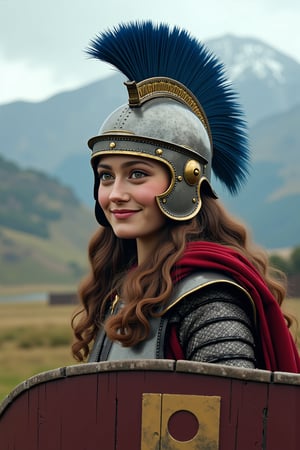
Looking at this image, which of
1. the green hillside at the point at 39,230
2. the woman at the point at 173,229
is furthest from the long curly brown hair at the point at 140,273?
the green hillside at the point at 39,230

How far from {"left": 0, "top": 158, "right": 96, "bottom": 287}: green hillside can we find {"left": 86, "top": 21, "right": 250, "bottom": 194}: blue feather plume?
321 feet

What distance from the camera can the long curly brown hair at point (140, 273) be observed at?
336 cm

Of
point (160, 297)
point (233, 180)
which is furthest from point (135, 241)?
point (160, 297)

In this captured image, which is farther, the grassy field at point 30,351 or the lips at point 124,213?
the grassy field at point 30,351

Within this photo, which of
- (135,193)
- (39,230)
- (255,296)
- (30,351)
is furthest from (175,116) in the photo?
(39,230)

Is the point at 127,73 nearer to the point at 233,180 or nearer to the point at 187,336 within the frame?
the point at 233,180

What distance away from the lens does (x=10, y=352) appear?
18938 millimetres

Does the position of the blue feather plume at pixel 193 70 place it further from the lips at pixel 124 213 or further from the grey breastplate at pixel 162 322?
the grey breastplate at pixel 162 322

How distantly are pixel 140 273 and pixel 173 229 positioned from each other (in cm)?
19

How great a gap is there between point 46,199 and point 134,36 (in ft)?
402

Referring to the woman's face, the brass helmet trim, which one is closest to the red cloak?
the woman's face

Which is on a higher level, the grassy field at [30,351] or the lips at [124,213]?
the grassy field at [30,351]

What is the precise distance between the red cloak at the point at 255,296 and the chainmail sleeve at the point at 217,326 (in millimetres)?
34

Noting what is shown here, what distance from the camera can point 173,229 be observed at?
3.57m
